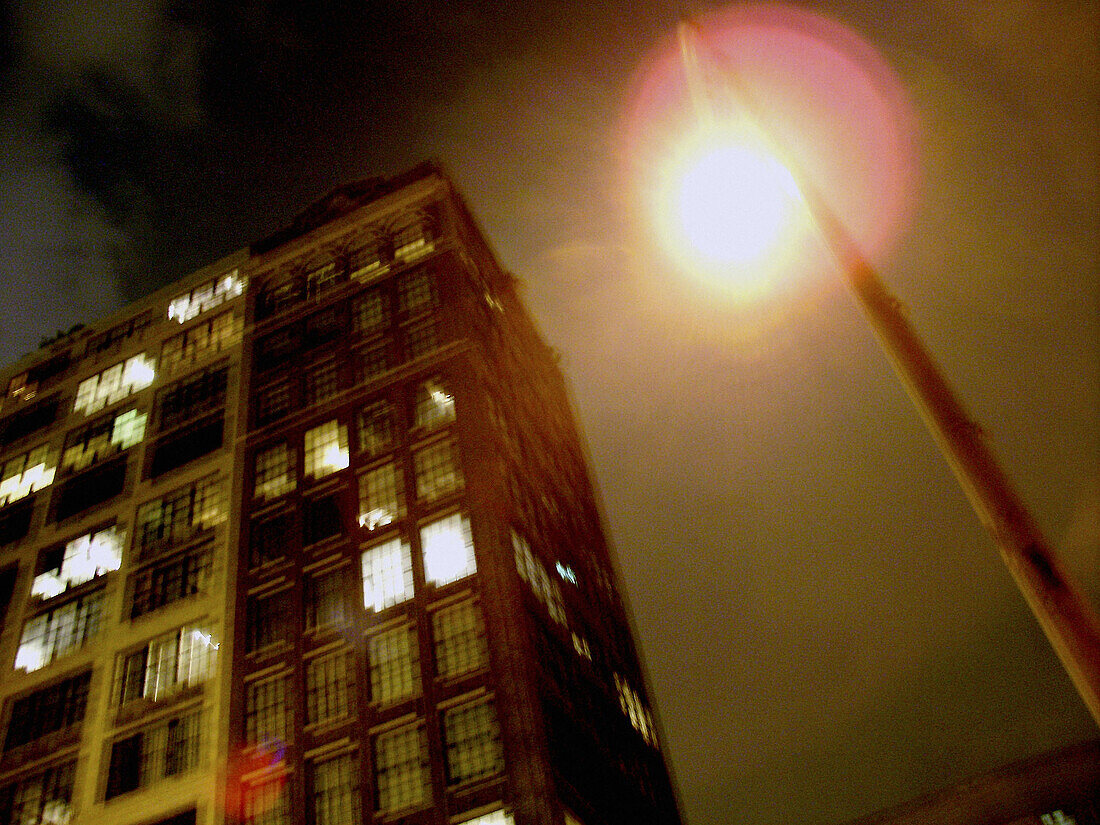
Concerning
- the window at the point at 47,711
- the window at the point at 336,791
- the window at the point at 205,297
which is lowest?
the window at the point at 336,791

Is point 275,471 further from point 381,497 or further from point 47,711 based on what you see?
point 47,711

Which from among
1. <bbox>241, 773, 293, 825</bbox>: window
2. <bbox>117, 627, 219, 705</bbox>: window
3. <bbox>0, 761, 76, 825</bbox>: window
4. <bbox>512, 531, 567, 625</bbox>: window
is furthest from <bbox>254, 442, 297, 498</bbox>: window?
<bbox>0, 761, 76, 825</bbox>: window

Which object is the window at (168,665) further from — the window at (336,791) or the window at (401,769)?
the window at (401,769)

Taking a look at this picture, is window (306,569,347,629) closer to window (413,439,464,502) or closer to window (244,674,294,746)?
window (244,674,294,746)

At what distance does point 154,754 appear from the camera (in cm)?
3994

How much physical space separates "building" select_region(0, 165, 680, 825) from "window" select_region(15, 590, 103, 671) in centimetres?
18

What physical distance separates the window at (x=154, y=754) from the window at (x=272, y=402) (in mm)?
17267

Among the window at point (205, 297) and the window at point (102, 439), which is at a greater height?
the window at point (205, 297)

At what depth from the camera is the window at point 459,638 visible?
119ft

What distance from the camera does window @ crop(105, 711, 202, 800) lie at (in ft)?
128

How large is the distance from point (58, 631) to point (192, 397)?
15616 mm

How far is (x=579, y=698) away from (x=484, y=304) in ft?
84.3

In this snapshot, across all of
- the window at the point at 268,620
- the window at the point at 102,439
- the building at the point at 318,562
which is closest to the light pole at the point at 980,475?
the building at the point at 318,562

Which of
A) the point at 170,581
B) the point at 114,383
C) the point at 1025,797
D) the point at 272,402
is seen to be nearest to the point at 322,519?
the point at 170,581
